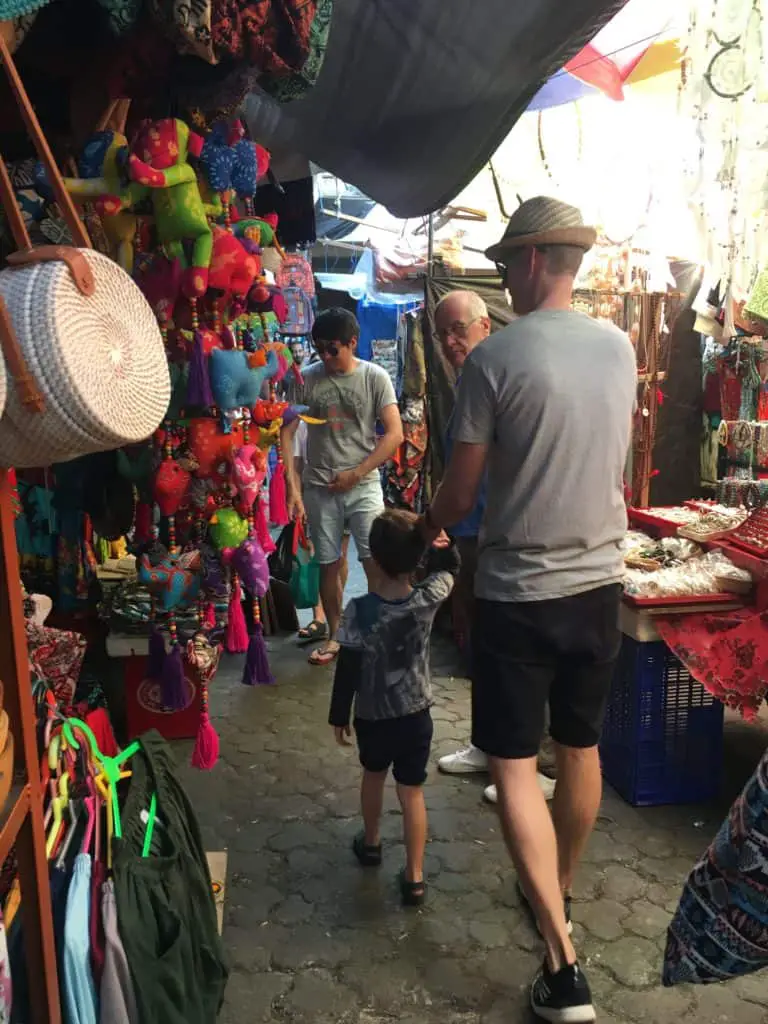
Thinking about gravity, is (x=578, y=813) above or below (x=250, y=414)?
below

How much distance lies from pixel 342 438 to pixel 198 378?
216cm

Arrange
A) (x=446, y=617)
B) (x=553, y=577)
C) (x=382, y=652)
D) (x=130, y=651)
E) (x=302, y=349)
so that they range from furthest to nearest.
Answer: (x=302, y=349) < (x=446, y=617) < (x=130, y=651) < (x=382, y=652) < (x=553, y=577)

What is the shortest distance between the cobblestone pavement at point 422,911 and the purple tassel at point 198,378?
1.45 meters

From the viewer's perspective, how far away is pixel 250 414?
6.66ft

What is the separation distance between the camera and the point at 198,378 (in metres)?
1.85

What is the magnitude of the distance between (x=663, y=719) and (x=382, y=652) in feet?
3.69

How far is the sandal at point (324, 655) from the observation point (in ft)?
14.0

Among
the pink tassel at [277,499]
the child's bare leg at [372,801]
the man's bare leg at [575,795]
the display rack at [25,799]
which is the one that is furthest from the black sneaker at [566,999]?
the pink tassel at [277,499]

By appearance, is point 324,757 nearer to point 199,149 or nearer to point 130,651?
point 130,651

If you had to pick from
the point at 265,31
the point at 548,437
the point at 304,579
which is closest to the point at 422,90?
the point at 265,31

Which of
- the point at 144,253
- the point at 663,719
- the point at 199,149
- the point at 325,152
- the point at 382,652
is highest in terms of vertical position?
the point at 325,152

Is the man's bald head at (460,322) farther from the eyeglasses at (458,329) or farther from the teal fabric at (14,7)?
the teal fabric at (14,7)

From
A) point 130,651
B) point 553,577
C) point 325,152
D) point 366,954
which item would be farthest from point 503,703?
point 325,152

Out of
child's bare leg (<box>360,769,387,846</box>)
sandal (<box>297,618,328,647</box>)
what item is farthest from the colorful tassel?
sandal (<box>297,618,328,647</box>)
